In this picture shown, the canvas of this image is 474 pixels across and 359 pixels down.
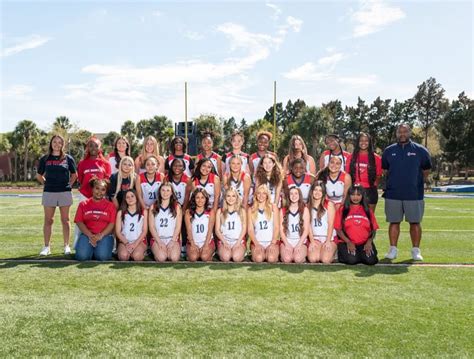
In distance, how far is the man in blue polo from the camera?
6324 mm

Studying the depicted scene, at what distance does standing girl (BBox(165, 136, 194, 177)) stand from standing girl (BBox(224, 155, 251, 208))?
755 millimetres

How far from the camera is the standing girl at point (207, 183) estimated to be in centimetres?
622

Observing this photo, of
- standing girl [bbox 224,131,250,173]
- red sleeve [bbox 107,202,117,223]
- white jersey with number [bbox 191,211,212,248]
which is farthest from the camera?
standing girl [bbox 224,131,250,173]

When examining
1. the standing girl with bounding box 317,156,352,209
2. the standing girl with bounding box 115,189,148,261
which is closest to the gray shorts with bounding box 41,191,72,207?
the standing girl with bounding box 115,189,148,261

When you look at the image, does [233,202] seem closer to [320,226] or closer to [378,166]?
[320,226]

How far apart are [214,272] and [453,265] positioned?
127 inches

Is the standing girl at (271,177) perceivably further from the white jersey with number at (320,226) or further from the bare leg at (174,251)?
the bare leg at (174,251)

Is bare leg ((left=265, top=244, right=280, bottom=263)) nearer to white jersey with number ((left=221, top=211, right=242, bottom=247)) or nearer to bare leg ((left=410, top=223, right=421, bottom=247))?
white jersey with number ((left=221, top=211, right=242, bottom=247))

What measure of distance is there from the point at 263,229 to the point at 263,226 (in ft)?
0.13

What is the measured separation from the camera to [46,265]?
5.75m

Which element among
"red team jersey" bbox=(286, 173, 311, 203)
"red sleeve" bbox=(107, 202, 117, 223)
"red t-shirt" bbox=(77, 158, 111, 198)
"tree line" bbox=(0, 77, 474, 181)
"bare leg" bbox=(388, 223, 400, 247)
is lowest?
"bare leg" bbox=(388, 223, 400, 247)

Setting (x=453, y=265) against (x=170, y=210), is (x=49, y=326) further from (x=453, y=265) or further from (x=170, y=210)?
(x=453, y=265)

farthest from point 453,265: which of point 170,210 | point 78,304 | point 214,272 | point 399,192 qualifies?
point 78,304

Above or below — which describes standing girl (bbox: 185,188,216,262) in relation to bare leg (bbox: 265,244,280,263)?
above
